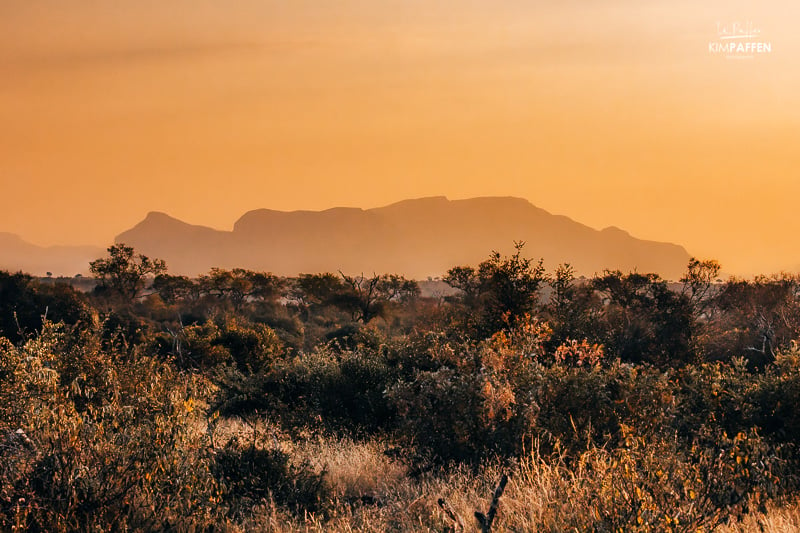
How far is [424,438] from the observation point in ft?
36.9

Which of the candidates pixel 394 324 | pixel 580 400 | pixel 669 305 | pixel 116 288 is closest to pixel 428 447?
pixel 580 400

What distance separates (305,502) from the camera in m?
9.37

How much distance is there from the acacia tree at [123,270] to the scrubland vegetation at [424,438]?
153 ft

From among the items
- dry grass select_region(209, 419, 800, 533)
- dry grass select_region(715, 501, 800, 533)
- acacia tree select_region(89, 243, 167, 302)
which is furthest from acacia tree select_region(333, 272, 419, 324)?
dry grass select_region(715, 501, 800, 533)

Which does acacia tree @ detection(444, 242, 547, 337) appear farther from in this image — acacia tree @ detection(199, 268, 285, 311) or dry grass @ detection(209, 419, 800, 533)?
acacia tree @ detection(199, 268, 285, 311)

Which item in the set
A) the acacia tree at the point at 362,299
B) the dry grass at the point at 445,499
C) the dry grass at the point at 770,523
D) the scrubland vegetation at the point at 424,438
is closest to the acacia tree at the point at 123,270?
the acacia tree at the point at 362,299

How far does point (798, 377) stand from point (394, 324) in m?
41.6

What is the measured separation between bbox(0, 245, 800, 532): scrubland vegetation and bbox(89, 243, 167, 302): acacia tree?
46.7 metres

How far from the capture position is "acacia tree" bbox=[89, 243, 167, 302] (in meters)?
62.1

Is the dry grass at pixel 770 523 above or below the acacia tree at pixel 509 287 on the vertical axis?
below

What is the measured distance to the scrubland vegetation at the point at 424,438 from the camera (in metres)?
7.05

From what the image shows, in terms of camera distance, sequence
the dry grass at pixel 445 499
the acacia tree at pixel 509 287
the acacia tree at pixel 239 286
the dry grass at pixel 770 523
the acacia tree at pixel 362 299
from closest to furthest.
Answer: the dry grass at pixel 770 523 → the dry grass at pixel 445 499 → the acacia tree at pixel 509 287 → the acacia tree at pixel 362 299 → the acacia tree at pixel 239 286

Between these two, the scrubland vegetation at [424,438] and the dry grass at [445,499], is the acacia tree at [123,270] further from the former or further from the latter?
the dry grass at [445,499]

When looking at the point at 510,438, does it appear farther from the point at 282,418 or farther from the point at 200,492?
the point at 282,418
